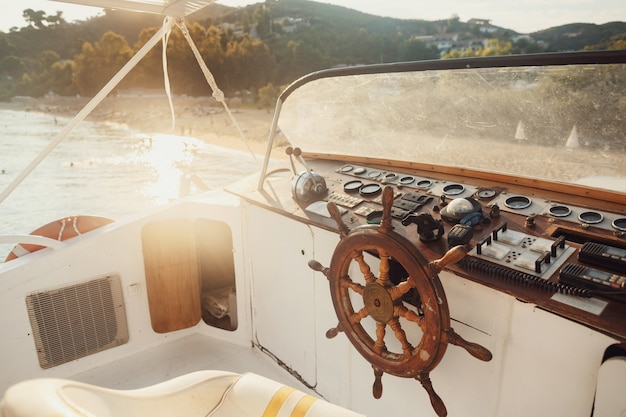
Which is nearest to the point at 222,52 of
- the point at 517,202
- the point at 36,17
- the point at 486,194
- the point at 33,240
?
the point at 36,17

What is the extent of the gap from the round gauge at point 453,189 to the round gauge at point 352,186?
40cm

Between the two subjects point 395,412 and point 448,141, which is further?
point 448,141

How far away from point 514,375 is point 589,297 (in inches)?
12.7

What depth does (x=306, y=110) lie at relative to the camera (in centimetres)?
271

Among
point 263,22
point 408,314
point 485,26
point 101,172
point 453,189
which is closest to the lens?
point 408,314

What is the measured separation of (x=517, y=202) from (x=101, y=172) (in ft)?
59.7

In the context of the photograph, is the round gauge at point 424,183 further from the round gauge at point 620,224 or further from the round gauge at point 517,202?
the round gauge at point 620,224

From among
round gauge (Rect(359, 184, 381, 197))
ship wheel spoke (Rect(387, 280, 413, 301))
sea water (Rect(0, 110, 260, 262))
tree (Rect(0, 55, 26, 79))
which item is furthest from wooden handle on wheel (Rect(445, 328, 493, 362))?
tree (Rect(0, 55, 26, 79))

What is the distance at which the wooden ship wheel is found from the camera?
1.17 meters

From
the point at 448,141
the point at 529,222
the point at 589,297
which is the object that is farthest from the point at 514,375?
the point at 448,141

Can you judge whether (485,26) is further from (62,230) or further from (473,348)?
(473,348)

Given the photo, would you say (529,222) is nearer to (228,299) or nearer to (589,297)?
(589,297)

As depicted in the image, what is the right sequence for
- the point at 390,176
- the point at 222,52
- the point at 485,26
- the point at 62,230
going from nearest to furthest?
the point at 390,176
the point at 62,230
the point at 222,52
the point at 485,26

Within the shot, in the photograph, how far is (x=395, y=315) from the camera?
130cm
